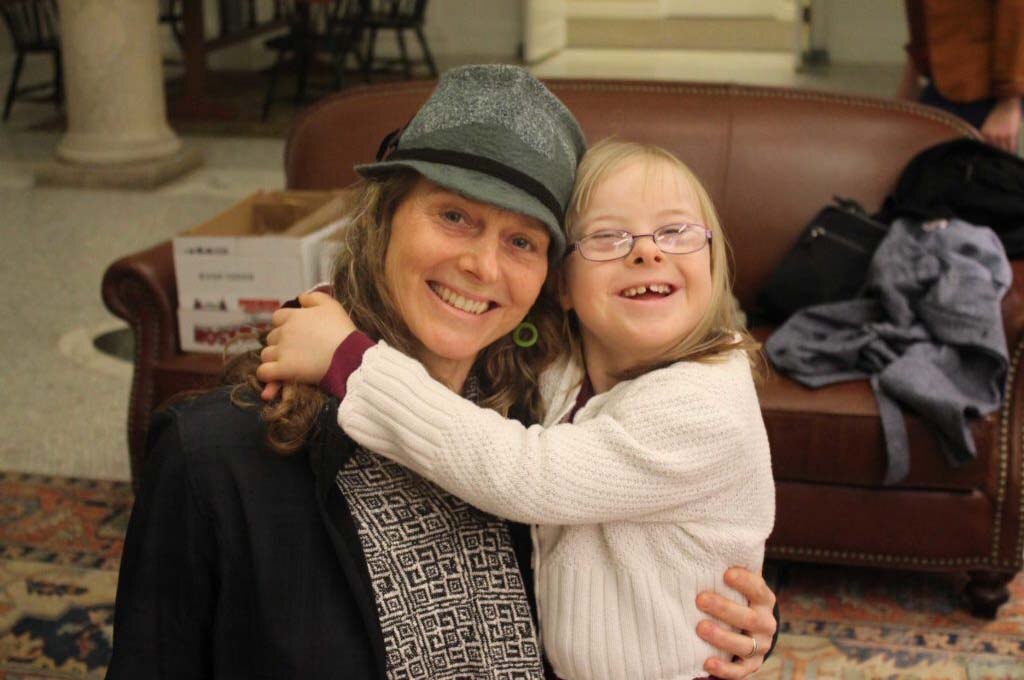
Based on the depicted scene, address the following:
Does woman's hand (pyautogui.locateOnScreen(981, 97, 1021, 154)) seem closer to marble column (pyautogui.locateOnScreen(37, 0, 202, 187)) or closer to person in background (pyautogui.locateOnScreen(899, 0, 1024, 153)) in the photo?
person in background (pyautogui.locateOnScreen(899, 0, 1024, 153))

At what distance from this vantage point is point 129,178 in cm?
689

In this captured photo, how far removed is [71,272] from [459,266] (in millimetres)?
4474

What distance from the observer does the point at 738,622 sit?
54.3 inches

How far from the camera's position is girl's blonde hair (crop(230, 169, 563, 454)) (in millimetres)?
1254

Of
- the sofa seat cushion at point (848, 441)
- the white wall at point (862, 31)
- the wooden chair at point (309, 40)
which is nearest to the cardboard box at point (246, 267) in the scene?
the sofa seat cushion at point (848, 441)

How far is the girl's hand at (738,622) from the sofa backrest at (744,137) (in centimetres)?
207

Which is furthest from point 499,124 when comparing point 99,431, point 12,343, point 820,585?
point 12,343

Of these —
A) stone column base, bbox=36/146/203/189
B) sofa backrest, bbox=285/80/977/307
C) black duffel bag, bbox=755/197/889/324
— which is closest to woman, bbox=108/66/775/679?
black duffel bag, bbox=755/197/889/324

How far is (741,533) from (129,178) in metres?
6.13

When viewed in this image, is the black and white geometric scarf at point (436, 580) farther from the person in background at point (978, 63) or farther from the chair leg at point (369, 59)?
the chair leg at point (369, 59)

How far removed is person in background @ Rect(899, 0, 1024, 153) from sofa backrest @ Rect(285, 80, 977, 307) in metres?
0.29

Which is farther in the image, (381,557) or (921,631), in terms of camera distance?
(921,631)

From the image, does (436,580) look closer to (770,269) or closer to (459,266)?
(459,266)

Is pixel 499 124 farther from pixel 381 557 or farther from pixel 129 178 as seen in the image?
pixel 129 178
